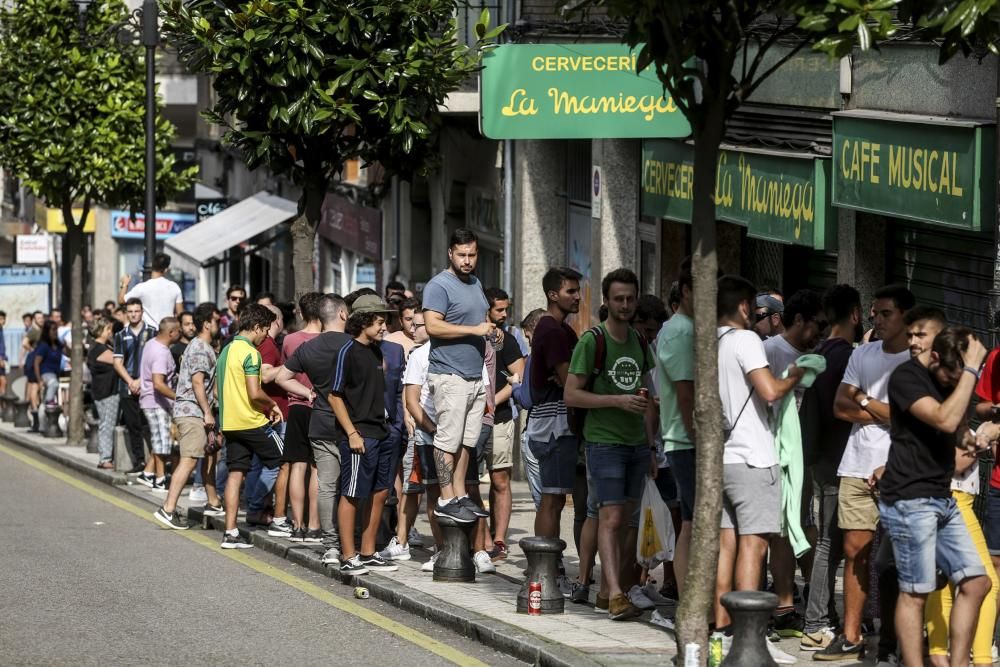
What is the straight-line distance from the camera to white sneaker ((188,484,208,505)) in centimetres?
1614

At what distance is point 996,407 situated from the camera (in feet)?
27.7

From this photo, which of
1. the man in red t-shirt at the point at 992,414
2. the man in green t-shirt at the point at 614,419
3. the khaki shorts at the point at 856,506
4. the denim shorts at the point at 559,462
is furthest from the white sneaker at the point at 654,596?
the man in red t-shirt at the point at 992,414

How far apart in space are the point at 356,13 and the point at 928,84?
4.56 m

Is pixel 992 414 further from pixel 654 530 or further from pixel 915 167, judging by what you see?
pixel 915 167

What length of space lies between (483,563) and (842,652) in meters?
3.41

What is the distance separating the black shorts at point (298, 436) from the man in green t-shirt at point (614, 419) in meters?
3.94

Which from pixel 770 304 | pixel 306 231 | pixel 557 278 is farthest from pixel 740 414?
pixel 306 231

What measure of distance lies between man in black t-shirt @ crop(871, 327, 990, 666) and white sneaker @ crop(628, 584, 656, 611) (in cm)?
225

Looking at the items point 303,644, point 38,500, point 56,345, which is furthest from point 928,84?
point 56,345

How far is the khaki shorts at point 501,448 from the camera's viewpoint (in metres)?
12.4

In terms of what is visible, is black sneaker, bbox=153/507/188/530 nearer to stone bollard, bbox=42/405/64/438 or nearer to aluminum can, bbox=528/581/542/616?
aluminum can, bbox=528/581/542/616

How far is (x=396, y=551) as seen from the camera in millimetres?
12422

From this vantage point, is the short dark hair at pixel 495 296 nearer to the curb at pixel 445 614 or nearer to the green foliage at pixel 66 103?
the curb at pixel 445 614

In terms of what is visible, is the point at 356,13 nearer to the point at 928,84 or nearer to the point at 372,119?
the point at 372,119
